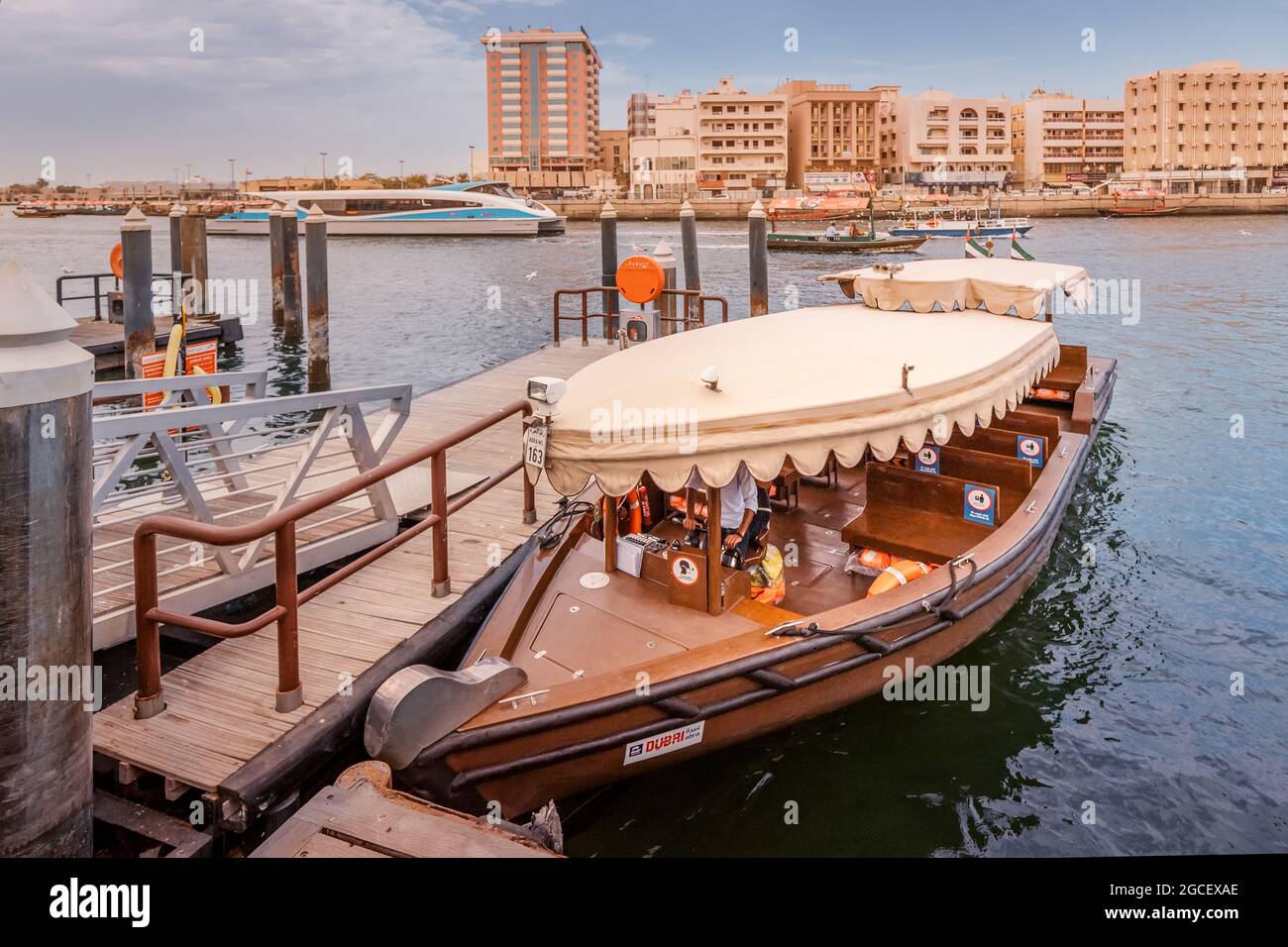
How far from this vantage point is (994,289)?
9.49 m

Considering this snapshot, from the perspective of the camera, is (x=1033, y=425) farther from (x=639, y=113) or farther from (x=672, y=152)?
(x=639, y=113)

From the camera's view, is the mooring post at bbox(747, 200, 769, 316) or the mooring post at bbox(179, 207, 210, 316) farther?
the mooring post at bbox(179, 207, 210, 316)

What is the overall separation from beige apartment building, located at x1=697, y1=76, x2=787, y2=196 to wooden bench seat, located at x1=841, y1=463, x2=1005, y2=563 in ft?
394

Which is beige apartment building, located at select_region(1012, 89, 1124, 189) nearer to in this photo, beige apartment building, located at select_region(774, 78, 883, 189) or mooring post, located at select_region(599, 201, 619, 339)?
beige apartment building, located at select_region(774, 78, 883, 189)

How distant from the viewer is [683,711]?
5.70m

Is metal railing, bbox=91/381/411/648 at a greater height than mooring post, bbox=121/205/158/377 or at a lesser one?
lesser

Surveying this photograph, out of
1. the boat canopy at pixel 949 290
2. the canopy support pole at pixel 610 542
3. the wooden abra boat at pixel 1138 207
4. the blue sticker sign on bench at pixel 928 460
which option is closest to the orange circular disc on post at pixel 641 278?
the boat canopy at pixel 949 290

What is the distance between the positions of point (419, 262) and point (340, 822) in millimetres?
63234

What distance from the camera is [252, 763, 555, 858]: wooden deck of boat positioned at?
12.5ft

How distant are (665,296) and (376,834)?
1501cm

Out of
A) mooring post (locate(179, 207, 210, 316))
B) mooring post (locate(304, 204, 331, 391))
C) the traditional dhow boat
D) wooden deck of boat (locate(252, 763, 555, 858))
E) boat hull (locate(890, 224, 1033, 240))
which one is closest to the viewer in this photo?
wooden deck of boat (locate(252, 763, 555, 858))

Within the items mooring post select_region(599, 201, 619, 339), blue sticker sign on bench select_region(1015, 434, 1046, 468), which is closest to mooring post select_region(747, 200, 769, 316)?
mooring post select_region(599, 201, 619, 339)
